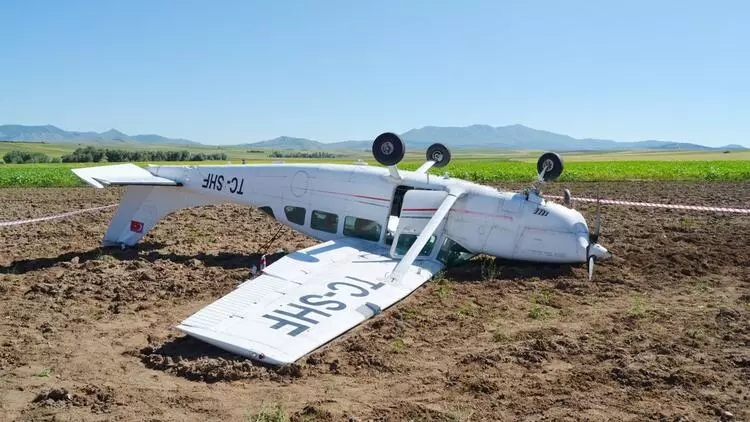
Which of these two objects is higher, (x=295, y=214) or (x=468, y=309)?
(x=295, y=214)

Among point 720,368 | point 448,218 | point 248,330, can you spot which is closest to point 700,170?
point 448,218

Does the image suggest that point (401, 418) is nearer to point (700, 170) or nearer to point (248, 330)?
point (248, 330)

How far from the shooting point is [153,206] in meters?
16.8

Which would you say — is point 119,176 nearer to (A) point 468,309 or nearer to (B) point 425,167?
(B) point 425,167

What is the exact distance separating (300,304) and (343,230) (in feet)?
17.5

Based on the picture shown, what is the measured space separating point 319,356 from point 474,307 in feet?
12.6

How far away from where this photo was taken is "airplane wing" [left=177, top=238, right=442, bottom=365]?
832cm

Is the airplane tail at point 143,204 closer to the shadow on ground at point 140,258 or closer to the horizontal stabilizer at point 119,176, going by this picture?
the horizontal stabilizer at point 119,176

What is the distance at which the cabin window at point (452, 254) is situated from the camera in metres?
13.9

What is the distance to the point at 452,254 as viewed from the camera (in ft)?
46.2

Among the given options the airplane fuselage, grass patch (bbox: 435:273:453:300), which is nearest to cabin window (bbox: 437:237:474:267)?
the airplane fuselage

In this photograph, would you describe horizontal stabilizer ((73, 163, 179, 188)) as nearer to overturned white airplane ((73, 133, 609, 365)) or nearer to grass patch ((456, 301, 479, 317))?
overturned white airplane ((73, 133, 609, 365))

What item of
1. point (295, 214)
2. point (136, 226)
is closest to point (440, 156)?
point (295, 214)

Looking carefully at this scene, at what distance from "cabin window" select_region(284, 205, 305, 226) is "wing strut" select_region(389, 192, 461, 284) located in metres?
4.17
